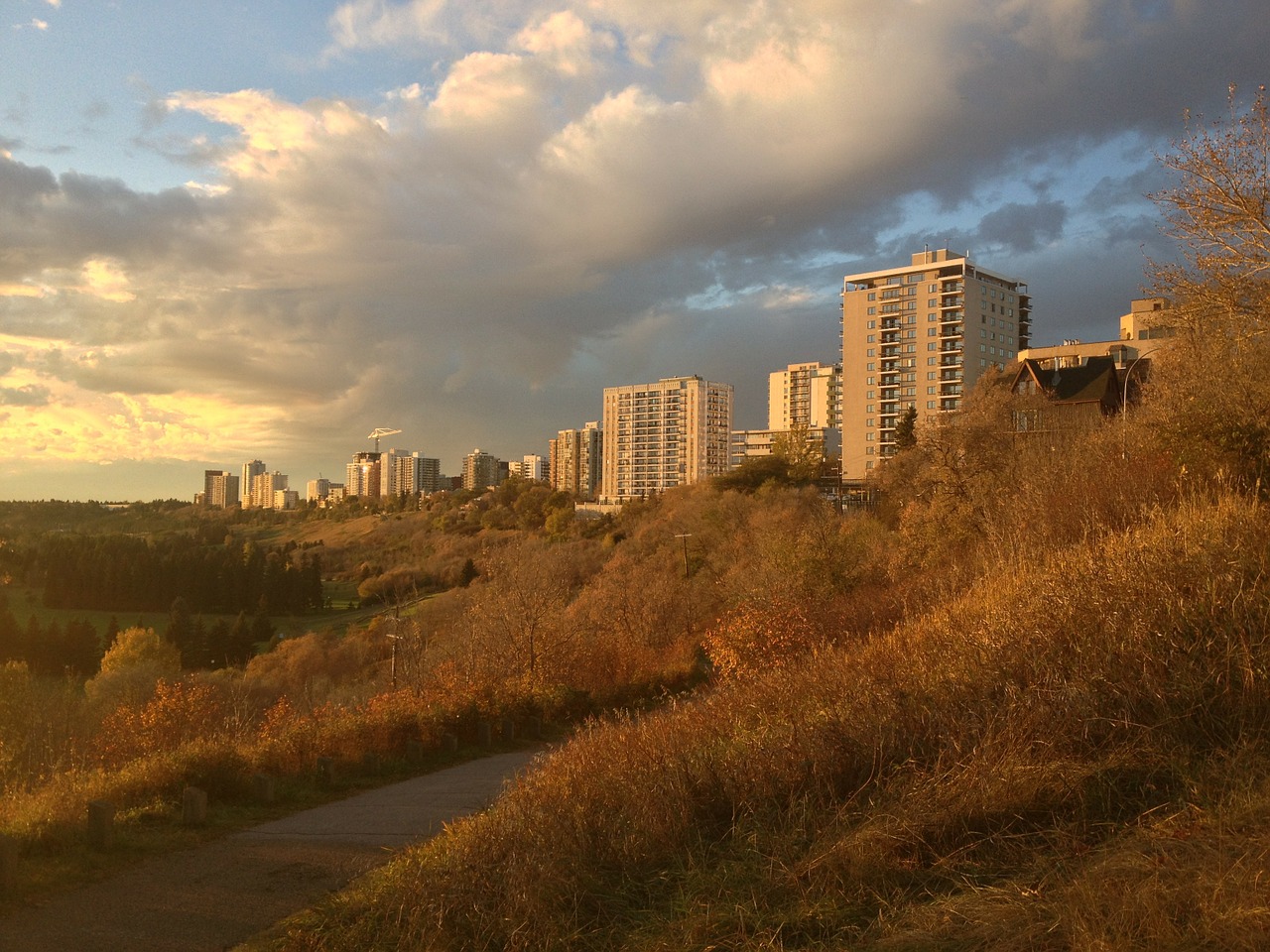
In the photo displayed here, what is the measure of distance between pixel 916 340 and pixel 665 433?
5458cm

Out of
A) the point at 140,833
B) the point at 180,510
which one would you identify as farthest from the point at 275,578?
the point at 140,833

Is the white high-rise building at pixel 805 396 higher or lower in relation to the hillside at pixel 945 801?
higher

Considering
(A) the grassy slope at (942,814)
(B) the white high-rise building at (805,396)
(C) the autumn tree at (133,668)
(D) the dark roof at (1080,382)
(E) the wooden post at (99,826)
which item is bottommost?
(C) the autumn tree at (133,668)

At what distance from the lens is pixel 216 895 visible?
6559 millimetres

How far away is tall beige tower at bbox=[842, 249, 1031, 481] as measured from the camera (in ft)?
271

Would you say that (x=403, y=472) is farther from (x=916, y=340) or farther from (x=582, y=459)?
(x=916, y=340)

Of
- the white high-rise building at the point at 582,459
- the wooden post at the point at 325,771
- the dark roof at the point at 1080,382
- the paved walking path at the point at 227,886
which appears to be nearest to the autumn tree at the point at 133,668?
the wooden post at the point at 325,771

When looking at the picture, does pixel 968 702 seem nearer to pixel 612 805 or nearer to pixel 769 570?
pixel 612 805

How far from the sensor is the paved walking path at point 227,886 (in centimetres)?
571

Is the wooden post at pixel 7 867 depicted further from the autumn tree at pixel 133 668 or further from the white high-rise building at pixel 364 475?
the white high-rise building at pixel 364 475

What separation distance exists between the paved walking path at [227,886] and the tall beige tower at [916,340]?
74.8 metres

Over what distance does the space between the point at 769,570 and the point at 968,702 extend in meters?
24.7

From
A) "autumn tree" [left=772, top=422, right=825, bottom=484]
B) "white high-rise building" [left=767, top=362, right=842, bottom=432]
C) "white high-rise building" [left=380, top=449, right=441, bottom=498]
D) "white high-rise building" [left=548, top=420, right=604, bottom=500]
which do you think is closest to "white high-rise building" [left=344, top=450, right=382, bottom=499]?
"white high-rise building" [left=380, top=449, right=441, bottom=498]

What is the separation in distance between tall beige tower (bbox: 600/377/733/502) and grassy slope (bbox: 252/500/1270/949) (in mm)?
123506
